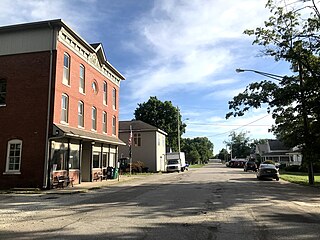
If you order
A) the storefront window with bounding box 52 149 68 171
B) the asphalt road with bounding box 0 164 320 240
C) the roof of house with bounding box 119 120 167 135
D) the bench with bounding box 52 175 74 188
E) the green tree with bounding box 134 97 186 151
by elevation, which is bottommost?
the asphalt road with bounding box 0 164 320 240

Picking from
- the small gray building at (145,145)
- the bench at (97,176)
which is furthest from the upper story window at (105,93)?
the small gray building at (145,145)

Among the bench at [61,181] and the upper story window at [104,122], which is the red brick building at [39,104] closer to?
the bench at [61,181]

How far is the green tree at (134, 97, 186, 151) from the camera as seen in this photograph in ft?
226

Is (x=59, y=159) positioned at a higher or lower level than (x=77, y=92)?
lower

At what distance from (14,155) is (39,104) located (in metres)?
3.64

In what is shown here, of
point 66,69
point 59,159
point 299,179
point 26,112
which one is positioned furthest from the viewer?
point 299,179

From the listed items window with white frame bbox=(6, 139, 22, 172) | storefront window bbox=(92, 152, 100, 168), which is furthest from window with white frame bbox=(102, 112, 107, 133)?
window with white frame bbox=(6, 139, 22, 172)

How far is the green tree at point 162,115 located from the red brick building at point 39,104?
144ft

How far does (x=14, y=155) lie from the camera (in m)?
21.3

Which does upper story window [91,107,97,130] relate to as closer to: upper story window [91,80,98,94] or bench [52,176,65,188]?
upper story window [91,80,98,94]

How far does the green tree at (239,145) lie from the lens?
426 feet

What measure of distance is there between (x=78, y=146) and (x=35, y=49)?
7.68 m

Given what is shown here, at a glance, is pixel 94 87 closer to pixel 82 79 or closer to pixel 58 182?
pixel 82 79

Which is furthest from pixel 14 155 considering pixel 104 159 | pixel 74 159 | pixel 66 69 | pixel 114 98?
pixel 114 98
